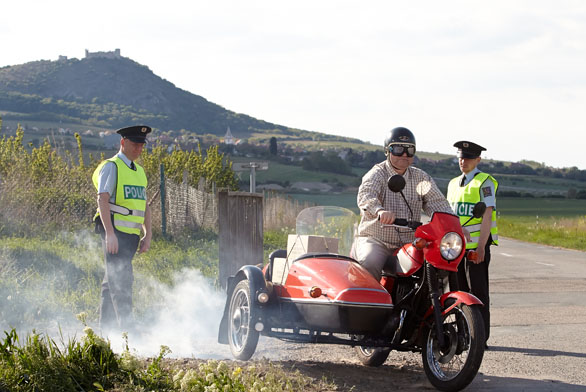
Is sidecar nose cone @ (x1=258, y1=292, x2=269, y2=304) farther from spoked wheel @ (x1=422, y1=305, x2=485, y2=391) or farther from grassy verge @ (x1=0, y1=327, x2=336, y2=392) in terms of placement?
spoked wheel @ (x1=422, y1=305, x2=485, y2=391)

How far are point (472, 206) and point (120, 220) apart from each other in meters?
3.72

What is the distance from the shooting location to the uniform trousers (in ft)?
25.1

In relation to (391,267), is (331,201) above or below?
below

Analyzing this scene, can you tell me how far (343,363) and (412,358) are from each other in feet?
2.49

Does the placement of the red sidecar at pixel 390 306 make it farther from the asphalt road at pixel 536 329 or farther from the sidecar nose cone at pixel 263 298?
the asphalt road at pixel 536 329

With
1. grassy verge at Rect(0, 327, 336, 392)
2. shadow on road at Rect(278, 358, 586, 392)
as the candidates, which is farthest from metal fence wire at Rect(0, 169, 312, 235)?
grassy verge at Rect(0, 327, 336, 392)

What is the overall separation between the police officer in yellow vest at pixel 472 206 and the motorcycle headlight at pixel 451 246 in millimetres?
2330

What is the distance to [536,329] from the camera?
973 cm

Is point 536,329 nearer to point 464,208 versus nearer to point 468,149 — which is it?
point 464,208

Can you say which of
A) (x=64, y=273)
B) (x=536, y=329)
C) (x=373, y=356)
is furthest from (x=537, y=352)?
(x=64, y=273)

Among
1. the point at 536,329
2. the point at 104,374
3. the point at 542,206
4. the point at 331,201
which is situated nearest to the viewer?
the point at 104,374

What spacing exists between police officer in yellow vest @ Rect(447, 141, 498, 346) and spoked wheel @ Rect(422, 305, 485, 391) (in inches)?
92.0

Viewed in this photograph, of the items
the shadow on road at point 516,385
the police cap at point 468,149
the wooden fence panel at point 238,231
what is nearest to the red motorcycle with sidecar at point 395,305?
the shadow on road at point 516,385

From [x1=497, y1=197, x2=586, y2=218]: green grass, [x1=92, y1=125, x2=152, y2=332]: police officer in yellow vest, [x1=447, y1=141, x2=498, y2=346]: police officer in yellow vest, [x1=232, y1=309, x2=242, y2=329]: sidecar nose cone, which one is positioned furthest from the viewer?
[x1=497, y1=197, x2=586, y2=218]: green grass
